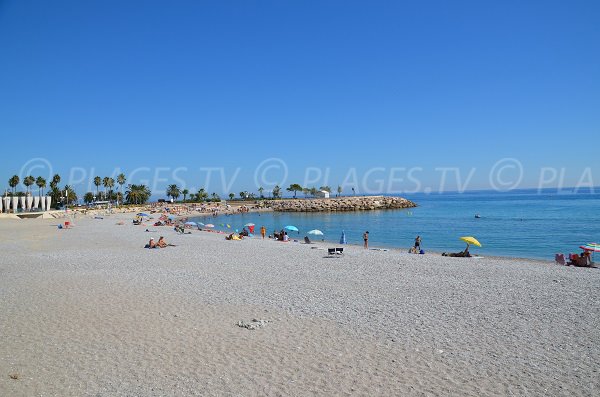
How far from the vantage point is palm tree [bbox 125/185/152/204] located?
106975 millimetres

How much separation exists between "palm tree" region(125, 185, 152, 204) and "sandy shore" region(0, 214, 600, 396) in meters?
97.4

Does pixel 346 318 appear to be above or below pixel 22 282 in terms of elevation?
above

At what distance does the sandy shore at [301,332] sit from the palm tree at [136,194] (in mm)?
97435

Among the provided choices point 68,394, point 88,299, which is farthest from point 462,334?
point 88,299

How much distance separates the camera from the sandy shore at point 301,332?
600 centimetres

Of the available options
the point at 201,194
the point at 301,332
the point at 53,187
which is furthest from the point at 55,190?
the point at 301,332

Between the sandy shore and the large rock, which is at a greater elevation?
the large rock

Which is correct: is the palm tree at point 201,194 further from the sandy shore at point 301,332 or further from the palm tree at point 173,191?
the sandy shore at point 301,332

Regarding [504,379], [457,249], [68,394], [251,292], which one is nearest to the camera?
[68,394]

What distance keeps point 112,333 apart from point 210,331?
1.96 m

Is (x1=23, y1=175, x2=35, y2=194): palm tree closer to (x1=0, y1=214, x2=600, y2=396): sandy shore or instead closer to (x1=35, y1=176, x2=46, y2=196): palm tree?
(x1=35, y1=176, x2=46, y2=196): palm tree

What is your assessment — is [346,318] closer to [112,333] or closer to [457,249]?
[112,333]

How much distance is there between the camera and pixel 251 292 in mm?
11836

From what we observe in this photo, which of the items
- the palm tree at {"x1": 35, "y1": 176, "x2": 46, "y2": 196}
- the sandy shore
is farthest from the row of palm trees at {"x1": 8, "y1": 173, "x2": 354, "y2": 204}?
the sandy shore
